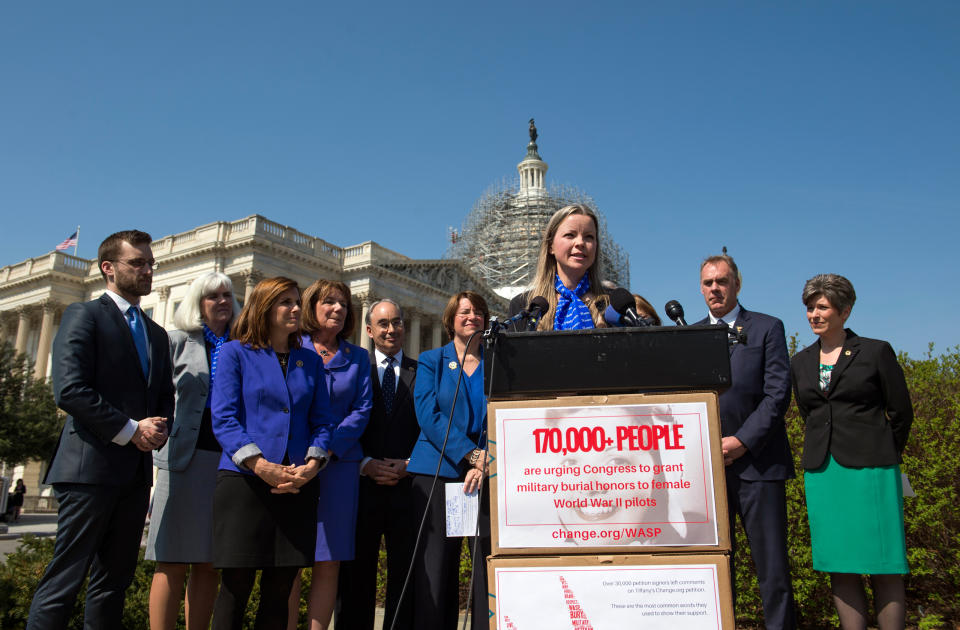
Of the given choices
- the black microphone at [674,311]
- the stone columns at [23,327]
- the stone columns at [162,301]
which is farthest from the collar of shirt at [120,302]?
the stone columns at [23,327]

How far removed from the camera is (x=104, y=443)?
382cm

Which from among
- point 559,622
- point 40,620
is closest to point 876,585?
point 559,622

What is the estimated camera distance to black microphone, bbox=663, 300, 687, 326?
2.49 meters

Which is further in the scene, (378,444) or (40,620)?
(378,444)

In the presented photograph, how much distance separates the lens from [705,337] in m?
2.18

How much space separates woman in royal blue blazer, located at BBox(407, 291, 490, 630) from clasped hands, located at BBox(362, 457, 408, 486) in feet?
1.19

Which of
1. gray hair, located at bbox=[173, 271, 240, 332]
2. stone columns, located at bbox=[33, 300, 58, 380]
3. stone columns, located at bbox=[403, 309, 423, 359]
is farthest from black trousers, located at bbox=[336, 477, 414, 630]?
stone columns, located at bbox=[33, 300, 58, 380]

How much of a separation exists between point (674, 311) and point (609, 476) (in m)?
0.73

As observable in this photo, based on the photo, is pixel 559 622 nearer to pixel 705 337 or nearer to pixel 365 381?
pixel 705 337

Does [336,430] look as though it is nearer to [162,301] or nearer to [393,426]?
[393,426]

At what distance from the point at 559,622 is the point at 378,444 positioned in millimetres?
3110

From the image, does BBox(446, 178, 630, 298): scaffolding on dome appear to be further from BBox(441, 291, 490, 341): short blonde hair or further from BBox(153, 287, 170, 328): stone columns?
BBox(441, 291, 490, 341): short blonde hair

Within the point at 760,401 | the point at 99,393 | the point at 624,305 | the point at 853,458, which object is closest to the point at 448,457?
the point at 624,305

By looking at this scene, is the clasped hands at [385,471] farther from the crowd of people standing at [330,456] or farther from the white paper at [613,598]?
the white paper at [613,598]
